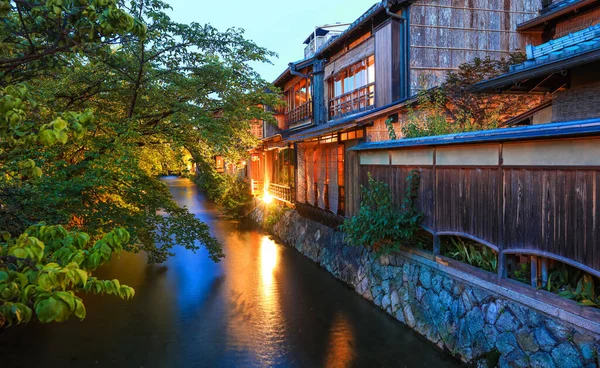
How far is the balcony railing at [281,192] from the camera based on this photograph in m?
21.6

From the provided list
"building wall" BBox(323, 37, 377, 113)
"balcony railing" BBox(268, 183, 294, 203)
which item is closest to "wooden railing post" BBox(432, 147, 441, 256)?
"building wall" BBox(323, 37, 377, 113)

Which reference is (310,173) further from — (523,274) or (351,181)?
(523,274)

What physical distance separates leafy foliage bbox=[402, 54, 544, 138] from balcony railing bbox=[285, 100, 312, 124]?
35.7 feet

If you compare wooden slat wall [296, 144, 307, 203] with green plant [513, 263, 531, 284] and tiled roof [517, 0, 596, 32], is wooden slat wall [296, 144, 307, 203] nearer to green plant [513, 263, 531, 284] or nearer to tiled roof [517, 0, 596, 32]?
tiled roof [517, 0, 596, 32]

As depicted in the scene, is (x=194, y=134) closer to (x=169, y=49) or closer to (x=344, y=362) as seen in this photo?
(x=169, y=49)

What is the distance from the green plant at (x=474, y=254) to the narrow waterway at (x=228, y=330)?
6.59 feet

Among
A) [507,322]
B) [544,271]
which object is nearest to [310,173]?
[507,322]

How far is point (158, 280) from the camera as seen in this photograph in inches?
579

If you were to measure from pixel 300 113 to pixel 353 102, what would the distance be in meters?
6.64

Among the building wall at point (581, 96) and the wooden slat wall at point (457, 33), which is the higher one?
the wooden slat wall at point (457, 33)

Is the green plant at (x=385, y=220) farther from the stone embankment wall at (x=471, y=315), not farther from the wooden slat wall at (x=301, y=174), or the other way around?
the wooden slat wall at (x=301, y=174)

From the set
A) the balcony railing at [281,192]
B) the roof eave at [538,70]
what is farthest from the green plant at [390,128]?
the balcony railing at [281,192]

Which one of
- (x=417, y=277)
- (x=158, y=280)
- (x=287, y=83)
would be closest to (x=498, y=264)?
(x=417, y=277)

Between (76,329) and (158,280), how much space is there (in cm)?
443
